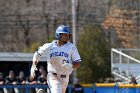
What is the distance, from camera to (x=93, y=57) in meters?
37.8

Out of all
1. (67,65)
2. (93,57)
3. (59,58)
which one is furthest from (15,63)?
(67,65)

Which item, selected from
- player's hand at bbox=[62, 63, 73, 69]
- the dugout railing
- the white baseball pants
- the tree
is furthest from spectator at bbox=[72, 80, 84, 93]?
the tree

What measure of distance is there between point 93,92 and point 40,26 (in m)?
29.3

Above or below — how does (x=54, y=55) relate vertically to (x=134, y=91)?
above

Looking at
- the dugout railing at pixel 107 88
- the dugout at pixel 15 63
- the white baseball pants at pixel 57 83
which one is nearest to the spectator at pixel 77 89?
the dugout railing at pixel 107 88

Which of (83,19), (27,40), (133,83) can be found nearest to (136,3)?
(83,19)

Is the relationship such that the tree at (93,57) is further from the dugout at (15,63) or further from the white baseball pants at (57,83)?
the white baseball pants at (57,83)

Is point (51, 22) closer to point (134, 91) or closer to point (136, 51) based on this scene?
Result: point (136, 51)

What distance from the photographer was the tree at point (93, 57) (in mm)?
36531

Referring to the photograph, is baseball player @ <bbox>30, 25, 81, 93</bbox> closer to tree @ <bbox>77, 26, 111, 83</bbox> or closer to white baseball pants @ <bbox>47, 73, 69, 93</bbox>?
white baseball pants @ <bbox>47, 73, 69, 93</bbox>

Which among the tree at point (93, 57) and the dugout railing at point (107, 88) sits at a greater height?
the dugout railing at point (107, 88)

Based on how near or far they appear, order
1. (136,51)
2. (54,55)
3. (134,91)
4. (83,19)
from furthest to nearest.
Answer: (83,19) < (136,51) < (134,91) < (54,55)

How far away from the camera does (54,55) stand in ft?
41.6

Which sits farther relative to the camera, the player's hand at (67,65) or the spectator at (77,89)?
the spectator at (77,89)
